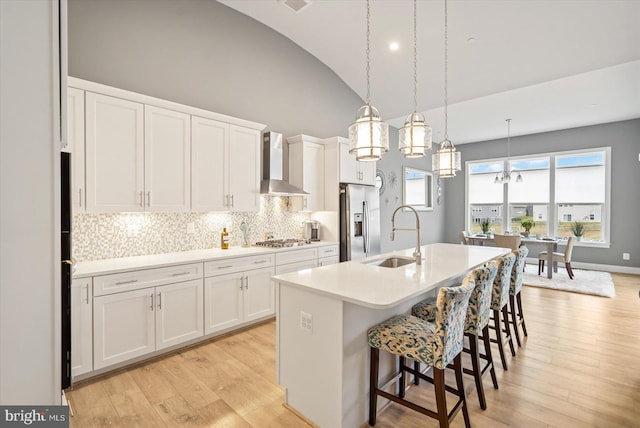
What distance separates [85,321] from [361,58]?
4950 millimetres

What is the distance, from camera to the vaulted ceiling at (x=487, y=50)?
350cm

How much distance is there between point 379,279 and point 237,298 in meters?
1.93

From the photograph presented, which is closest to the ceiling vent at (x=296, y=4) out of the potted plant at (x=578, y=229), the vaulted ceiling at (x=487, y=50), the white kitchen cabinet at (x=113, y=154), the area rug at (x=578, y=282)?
the vaulted ceiling at (x=487, y=50)

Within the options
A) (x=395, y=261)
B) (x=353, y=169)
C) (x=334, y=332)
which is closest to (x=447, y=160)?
(x=395, y=261)

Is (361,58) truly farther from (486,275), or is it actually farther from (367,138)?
(486,275)

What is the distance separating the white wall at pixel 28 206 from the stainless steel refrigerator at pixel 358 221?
384 cm

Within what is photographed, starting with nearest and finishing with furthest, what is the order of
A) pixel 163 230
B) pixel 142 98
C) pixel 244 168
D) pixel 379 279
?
pixel 379 279, pixel 142 98, pixel 163 230, pixel 244 168

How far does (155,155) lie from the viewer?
299 cm

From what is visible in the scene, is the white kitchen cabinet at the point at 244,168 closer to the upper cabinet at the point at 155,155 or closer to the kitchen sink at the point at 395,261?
the upper cabinet at the point at 155,155

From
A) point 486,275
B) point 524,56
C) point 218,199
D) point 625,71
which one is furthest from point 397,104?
point 486,275

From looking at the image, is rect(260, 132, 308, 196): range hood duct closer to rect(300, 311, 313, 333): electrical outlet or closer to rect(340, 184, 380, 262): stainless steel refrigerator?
rect(340, 184, 380, 262): stainless steel refrigerator

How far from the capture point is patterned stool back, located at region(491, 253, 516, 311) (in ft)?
8.06

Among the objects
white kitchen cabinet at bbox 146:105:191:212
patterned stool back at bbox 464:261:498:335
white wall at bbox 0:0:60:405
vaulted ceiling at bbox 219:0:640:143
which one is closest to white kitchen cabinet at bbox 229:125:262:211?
white kitchen cabinet at bbox 146:105:191:212

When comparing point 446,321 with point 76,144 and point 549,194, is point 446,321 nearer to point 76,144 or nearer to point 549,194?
point 76,144
